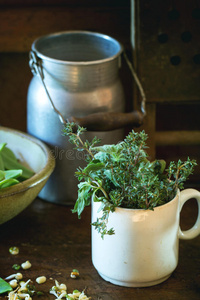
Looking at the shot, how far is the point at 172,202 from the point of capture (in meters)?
0.87

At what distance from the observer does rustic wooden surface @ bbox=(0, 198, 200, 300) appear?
36.0 inches

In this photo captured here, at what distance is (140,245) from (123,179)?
11 centimetres

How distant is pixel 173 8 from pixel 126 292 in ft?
2.13

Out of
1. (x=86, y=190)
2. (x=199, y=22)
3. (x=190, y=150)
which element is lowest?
(x=190, y=150)

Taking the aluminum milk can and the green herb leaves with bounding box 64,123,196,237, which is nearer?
the green herb leaves with bounding box 64,123,196,237

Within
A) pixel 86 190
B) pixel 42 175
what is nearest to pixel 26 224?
pixel 42 175

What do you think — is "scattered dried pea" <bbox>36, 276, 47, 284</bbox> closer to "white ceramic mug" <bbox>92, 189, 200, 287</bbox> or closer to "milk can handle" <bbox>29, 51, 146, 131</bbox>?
"white ceramic mug" <bbox>92, 189, 200, 287</bbox>

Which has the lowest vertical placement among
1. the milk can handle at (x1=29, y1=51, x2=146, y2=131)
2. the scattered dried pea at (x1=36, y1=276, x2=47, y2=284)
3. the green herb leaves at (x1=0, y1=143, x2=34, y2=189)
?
the scattered dried pea at (x1=36, y1=276, x2=47, y2=284)

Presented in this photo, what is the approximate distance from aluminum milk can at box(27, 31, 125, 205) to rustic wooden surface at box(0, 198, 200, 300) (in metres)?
0.08

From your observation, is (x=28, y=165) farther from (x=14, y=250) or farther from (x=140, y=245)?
(x=140, y=245)

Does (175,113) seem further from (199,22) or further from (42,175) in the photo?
(42,175)

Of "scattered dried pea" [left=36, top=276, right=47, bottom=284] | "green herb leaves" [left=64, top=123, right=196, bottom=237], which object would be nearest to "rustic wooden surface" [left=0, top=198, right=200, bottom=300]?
"scattered dried pea" [left=36, top=276, right=47, bottom=284]

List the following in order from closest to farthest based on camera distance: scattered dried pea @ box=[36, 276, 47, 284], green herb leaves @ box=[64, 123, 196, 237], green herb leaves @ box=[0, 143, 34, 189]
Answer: green herb leaves @ box=[64, 123, 196, 237], scattered dried pea @ box=[36, 276, 47, 284], green herb leaves @ box=[0, 143, 34, 189]

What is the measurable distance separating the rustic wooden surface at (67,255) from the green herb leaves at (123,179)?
12 cm
